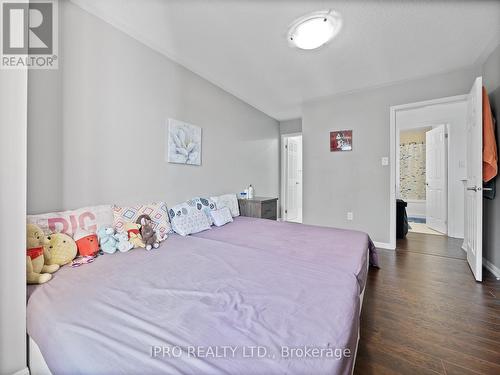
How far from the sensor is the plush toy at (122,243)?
1634 mm

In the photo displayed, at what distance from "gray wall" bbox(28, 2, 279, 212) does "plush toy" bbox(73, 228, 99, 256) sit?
11.6 inches

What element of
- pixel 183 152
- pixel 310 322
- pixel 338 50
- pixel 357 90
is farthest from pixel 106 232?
pixel 357 90

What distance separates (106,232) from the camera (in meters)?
1.62

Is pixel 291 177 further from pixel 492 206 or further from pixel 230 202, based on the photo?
pixel 492 206

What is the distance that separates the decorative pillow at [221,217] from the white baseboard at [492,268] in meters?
2.91

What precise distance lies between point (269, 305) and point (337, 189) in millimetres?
3127

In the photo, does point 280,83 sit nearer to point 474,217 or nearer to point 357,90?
point 357,90

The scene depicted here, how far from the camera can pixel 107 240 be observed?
1.60m

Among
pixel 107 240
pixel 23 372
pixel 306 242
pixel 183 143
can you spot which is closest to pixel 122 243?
pixel 107 240

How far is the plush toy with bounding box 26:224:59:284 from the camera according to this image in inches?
45.7

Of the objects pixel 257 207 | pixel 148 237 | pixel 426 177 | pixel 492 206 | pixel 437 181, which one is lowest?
pixel 148 237

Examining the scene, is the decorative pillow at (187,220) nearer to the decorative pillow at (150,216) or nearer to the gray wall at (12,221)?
the decorative pillow at (150,216)

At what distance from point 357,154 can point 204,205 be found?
2.61 metres

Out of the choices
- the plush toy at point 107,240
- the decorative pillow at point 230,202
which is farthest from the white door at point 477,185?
the plush toy at point 107,240
